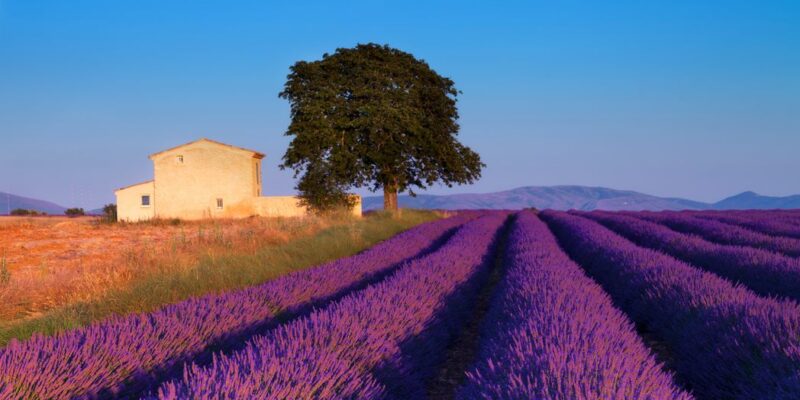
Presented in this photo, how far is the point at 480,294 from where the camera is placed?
836 cm

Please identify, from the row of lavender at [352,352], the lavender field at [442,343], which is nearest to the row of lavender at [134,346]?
the lavender field at [442,343]

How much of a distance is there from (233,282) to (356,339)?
4.61 meters

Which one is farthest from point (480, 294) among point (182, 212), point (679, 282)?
point (182, 212)

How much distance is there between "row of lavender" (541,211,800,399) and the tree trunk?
20.3 metres

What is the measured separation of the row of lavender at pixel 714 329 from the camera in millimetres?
3451

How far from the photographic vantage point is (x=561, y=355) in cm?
282

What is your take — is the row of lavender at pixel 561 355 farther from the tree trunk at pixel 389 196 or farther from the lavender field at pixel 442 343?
the tree trunk at pixel 389 196

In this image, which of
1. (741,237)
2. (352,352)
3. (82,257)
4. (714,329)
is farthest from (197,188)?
(714,329)

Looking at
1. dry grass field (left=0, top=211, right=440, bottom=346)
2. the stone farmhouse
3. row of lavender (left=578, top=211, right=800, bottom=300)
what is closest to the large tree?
the stone farmhouse

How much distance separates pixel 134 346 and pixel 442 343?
2.61 metres

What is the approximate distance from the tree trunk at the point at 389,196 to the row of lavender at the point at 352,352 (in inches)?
835

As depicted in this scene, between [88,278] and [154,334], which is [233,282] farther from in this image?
[154,334]

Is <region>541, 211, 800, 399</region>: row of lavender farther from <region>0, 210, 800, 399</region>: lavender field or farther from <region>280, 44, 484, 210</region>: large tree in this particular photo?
<region>280, 44, 484, 210</region>: large tree

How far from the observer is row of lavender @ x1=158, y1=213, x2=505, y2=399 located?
8.47ft
